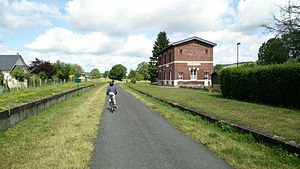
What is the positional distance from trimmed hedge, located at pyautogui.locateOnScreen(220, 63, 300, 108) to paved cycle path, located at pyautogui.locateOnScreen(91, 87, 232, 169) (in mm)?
9115

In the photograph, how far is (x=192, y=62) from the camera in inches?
2245

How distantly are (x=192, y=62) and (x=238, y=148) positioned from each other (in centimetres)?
4981

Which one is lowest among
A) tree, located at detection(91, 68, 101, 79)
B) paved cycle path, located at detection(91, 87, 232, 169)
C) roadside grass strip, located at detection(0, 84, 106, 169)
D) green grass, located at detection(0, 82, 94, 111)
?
paved cycle path, located at detection(91, 87, 232, 169)

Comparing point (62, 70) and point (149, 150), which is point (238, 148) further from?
point (62, 70)

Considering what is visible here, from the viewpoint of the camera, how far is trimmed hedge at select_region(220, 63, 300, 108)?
17.1 metres

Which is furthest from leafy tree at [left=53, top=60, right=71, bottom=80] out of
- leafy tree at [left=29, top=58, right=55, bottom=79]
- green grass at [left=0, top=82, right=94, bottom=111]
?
green grass at [left=0, top=82, right=94, bottom=111]

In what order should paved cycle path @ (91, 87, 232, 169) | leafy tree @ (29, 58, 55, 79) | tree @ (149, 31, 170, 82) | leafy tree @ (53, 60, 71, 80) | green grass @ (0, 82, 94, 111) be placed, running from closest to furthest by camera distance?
paved cycle path @ (91, 87, 232, 169), green grass @ (0, 82, 94, 111), leafy tree @ (29, 58, 55, 79), leafy tree @ (53, 60, 71, 80), tree @ (149, 31, 170, 82)

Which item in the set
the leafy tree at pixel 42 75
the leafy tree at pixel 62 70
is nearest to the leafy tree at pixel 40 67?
the leafy tree at pixel 42 75

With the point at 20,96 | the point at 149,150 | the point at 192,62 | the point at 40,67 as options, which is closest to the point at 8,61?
the point at 40,67

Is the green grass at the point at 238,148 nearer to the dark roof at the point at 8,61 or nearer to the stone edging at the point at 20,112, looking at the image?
the stone edging at the point at 20,112

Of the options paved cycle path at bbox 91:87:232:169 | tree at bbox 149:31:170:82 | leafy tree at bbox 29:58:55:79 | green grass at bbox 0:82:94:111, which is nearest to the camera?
paved cycle path at bbox 91:87:232:169

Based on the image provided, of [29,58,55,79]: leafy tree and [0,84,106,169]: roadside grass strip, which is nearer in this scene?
[0,84,106,169]: roadside grass strip

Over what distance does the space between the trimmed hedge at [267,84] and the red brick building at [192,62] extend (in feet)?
102

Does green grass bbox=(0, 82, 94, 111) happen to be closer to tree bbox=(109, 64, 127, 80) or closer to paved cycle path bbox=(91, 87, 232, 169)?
paved cycle path bbox=(91, 87, 232, 169)
